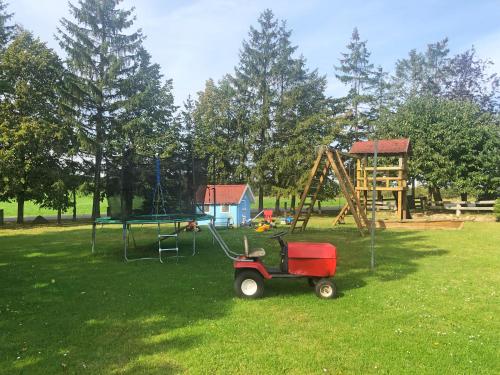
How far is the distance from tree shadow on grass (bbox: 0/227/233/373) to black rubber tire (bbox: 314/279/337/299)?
1.55 meters

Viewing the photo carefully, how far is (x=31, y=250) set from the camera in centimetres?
1351

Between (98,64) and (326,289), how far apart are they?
28.2 metres

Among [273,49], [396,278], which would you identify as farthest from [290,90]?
[396,278]

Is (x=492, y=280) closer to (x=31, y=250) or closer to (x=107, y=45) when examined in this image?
(x=31, y=250)

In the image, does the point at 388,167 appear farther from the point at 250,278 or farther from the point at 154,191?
the point at 250,278

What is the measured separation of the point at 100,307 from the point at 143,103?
85.9 ft

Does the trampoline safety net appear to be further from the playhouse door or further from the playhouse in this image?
the playhouse door

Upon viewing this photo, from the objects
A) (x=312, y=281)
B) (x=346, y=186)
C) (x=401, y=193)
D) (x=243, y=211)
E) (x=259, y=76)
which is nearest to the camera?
(x=312, y=281)

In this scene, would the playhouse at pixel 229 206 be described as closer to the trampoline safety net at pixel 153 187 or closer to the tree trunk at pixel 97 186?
the tree trunk at pixel 97 186

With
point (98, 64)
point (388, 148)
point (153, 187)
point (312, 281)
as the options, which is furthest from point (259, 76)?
point (312, 281)

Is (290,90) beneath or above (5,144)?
above

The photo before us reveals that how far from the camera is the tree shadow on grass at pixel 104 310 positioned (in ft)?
15.5

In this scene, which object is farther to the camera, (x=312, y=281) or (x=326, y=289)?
(x=312, y=281)

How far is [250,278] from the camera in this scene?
718 centimetres
